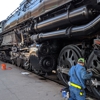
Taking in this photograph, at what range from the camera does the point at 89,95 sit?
511 centimetres

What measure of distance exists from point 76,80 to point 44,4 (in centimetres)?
362

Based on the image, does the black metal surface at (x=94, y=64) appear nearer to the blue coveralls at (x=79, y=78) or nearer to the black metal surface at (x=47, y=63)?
the blue coveralls at (x=79, y=78)

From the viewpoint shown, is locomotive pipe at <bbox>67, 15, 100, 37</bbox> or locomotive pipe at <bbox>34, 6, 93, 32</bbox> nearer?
locomotive pipe at <bbox>67, 15, 100, 37</bbox>

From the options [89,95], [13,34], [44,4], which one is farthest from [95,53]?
[13,34]

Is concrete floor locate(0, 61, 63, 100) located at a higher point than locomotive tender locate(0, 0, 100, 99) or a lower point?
lower

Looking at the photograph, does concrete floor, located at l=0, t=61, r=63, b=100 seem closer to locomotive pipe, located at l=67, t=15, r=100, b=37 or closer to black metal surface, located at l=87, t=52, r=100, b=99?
black metal surface, located at l=87, t=52, r=100, b=99

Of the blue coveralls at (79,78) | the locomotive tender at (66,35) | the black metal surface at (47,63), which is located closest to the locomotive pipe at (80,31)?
the locomotive tender at (66,35)

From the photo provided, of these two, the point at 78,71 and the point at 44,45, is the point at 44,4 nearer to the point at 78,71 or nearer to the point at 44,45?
the point at 44,45

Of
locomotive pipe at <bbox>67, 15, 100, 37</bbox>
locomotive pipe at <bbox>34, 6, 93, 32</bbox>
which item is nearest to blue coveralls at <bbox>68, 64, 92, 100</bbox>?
locomotive pipe at <bbox>67, 15, 100, 37</bbox>

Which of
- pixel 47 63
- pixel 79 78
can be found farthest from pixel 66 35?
pixel 47 63

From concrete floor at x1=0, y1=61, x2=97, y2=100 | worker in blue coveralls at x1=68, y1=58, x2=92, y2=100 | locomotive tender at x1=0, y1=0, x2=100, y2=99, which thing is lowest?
concrete floor at x1=0, y1=61, x2=97, y2=100

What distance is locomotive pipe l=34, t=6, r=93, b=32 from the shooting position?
15.1 ft

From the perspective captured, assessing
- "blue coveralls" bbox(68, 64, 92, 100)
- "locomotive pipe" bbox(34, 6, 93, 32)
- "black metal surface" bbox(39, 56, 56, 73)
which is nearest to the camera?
"blue coveralls" bbox(68, 64, 92, 100)

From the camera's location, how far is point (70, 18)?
17.0 ft
